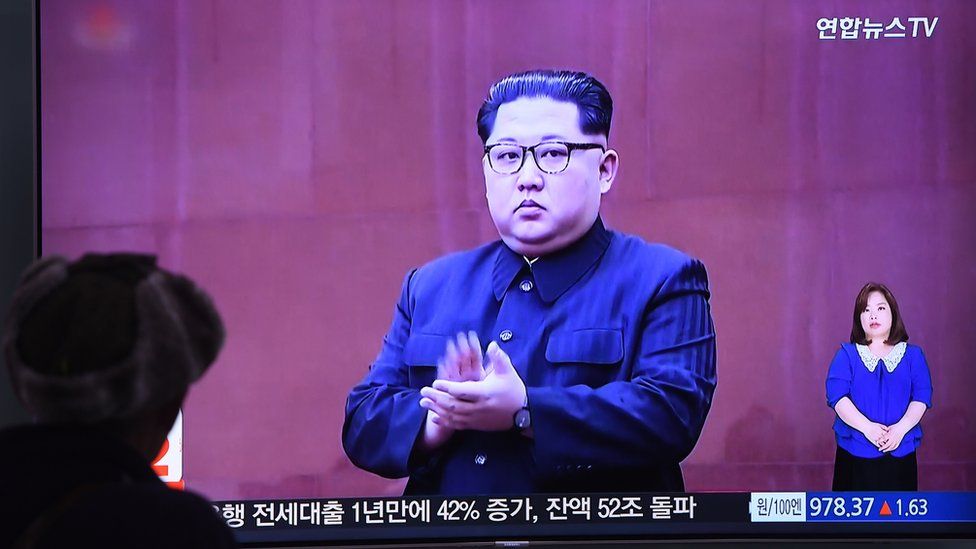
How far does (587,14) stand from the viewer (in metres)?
3.14

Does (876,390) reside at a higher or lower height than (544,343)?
lower

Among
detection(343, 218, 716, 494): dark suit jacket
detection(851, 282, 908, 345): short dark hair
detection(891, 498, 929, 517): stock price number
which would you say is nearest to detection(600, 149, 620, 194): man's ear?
detection(343, 218, 716, 494): dark suit jacket

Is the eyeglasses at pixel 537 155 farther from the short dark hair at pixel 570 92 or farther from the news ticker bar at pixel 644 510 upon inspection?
the news ticker bar at pixel 644 510

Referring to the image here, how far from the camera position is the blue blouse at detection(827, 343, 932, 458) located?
3.09 m

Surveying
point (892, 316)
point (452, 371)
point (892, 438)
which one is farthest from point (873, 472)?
point (452, 371)

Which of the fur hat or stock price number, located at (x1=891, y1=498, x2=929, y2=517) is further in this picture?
stock price number, located at (x1=891, y1=498, x2=929, y2=517)

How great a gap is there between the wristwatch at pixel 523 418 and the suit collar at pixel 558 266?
0.98ft

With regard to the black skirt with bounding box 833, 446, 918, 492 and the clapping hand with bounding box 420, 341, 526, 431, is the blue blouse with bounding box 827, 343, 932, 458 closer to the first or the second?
the black skirt with bounding box 833, 446, 918, 492

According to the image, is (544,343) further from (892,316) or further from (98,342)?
(98,342)

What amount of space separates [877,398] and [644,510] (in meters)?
0.68

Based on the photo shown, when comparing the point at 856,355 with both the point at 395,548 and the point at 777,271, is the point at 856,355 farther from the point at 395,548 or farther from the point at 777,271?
the point at 395,548

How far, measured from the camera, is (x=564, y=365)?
3.00m

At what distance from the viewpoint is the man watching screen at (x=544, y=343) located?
2994mm

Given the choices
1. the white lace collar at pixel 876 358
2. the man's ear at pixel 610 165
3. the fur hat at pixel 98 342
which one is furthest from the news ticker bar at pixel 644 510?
the fur hat at pixel 98 342
